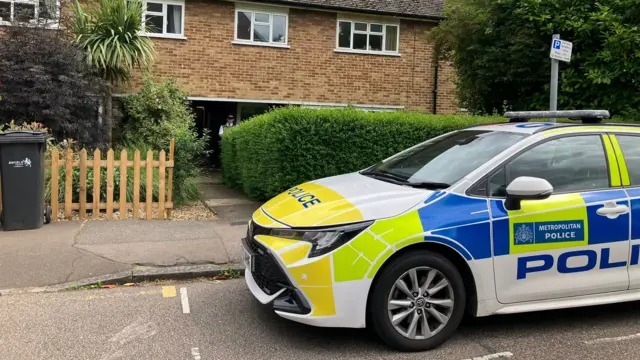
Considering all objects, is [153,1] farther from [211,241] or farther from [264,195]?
[211,241]

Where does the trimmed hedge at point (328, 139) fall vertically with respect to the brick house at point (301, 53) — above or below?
below

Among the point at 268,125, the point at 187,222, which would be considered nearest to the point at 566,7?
the point at 268,125

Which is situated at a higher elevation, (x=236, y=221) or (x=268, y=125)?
(x=268, y=125)

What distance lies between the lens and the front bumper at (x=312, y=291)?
3.46 m

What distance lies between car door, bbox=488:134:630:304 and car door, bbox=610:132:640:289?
0.06 metres

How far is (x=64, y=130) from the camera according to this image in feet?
32.8

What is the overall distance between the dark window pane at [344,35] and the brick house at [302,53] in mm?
27

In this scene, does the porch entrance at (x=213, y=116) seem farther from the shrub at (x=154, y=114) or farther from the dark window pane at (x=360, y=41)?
the dark window pane at (x=360, y=41)

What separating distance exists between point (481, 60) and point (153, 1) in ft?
26.6

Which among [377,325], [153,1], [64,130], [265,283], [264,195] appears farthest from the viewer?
[153,1]

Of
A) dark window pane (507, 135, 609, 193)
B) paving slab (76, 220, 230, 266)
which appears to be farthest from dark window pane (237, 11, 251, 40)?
dark window pane (507, 135, 609, 193)

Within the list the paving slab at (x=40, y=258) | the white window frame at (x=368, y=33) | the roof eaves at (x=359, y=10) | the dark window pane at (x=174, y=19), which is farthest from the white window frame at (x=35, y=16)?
the white window frame at (x=368, y=33)

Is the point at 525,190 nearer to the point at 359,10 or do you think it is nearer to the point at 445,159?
the point at 445,159

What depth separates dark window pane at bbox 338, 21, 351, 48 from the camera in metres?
14.9
